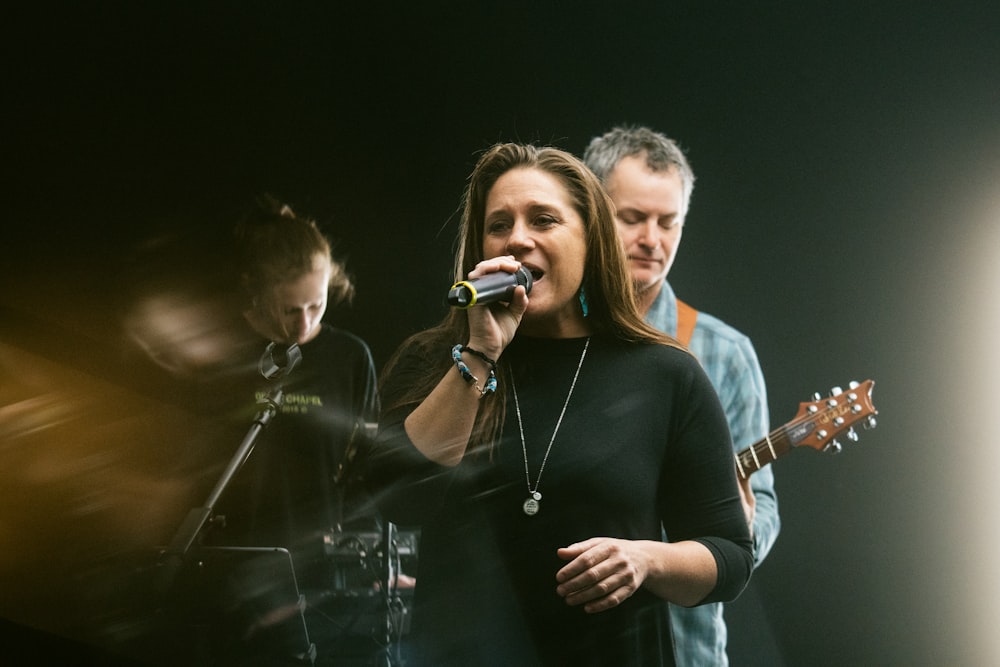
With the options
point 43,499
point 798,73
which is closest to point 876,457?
point 798,73

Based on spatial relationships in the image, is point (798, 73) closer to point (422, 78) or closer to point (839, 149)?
point (839, 149)

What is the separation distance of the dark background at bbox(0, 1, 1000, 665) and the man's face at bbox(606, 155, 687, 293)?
3.1 inches

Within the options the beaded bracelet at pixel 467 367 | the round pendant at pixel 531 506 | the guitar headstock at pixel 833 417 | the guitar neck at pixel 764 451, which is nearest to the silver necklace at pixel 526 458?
the round pendant at pixel 531 506

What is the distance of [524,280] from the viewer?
129 cm

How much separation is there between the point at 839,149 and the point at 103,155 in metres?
1.81

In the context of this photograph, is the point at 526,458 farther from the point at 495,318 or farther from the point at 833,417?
the point at 833,417

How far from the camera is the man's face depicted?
1.85 meters

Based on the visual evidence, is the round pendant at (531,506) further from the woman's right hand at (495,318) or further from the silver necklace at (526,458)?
the woman's right hand at (495,318)

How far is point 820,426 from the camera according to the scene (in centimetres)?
185

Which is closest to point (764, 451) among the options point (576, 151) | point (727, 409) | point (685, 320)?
point (727, 409)

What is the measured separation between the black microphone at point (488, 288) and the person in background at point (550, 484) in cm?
2

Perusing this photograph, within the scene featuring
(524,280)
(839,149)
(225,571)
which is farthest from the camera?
(839,149)

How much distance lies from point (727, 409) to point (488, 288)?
33.1 inches

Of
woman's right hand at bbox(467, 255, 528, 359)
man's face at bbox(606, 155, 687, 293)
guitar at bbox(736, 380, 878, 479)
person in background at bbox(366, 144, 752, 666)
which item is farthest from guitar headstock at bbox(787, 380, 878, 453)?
woman's right hand at bbox(467, 255, 528, 359)
